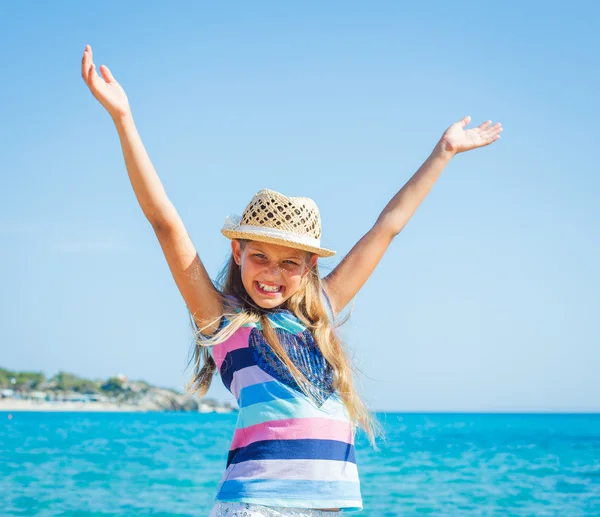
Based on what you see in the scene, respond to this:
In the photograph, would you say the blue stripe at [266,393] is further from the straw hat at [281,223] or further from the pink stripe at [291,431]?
the straw hat at [281,223]

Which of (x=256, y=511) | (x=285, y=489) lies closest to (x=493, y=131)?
(x=285, y=489)

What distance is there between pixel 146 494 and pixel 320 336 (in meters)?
12.9

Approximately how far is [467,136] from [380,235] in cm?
→ 57

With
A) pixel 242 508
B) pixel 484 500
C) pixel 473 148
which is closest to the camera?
pixel 242 508

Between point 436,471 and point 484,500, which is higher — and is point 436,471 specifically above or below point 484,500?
below

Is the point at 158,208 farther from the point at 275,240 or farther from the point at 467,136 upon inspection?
the point at 467,136

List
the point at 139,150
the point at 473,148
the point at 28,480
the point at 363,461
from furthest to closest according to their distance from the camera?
1. the point at 363,461
2. the point at 28,480
3. the point at 473,148
4. the point at 139,150

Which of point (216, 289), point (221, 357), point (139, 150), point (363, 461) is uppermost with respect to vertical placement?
point (139, 150)

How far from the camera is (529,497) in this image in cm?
1516

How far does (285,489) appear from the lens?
8.60 feet

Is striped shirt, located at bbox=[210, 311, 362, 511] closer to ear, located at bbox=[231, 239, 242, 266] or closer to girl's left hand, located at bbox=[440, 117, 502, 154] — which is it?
ear, located at bbox=[231, 239, 242, 266]

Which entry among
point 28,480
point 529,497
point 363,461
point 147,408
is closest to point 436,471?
point 363,461

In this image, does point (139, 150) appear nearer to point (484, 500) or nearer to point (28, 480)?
point (484, 500)

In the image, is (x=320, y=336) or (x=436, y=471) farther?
(x=436, y=471)
